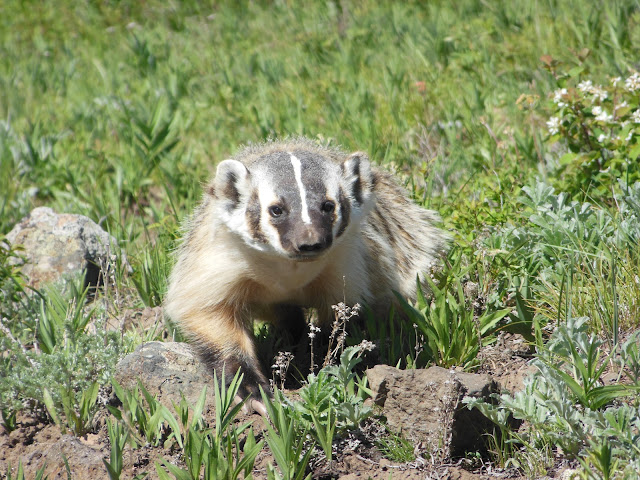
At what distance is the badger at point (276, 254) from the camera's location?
2508 mm

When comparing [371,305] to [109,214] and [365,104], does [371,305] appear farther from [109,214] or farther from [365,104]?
[365,104]

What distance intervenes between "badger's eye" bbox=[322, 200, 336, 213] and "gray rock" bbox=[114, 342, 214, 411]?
2.36 feet

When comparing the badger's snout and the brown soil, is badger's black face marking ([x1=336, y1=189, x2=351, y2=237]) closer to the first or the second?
the badger's snout

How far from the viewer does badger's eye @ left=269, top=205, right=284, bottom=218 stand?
250cm

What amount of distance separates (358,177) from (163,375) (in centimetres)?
96

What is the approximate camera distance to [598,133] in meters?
3.26

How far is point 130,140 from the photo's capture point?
4586 millimetres

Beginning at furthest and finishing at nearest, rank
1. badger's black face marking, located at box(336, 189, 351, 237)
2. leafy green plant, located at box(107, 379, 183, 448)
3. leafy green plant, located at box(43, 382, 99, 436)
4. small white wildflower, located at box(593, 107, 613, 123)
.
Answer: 1. small white wildflower, located at box(593, 107, 613, 123)
2. badger's black face marking, located at box(336, 189, 351, 237)
3. leafy green plant, located at box(43, 382, 99, 436)
4. leafy green plant, located at box(107, 379, 183, 448)

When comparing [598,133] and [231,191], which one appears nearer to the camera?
[231,191]

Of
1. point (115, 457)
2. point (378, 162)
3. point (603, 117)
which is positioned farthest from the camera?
point (378, 162)

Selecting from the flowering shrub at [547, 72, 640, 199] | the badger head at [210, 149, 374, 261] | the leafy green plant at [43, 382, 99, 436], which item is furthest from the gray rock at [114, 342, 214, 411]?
the flowering shrub at [547, 72, 640, 199]

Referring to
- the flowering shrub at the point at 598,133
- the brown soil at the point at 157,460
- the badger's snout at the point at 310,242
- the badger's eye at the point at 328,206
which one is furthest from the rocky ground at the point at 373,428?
the flowering shrub at the point at 598,133

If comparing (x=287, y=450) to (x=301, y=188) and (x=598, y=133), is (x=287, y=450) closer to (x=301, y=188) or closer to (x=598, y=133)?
(x=301, y=188)

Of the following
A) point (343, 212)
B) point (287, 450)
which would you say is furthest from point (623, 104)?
point (287, 450)
